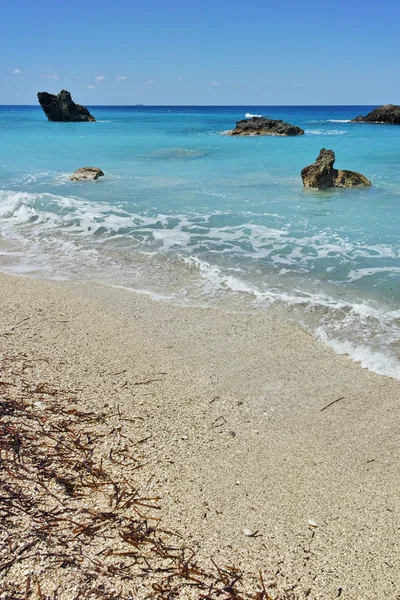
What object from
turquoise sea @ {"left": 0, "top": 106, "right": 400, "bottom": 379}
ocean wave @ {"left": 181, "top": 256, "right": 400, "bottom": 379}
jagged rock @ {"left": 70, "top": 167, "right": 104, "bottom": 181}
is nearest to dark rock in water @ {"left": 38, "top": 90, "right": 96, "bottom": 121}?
turquoise sea @ {"left": 0, "top": 106, "right": 400, "bottom": 379}

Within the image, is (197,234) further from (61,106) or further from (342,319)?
(61,106)

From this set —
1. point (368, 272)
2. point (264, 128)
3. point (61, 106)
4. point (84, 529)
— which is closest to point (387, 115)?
point (264, 128)

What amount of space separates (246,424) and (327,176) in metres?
13.2

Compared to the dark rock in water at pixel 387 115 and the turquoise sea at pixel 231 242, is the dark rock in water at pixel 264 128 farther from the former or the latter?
the dark rock in water at pixel 387 115

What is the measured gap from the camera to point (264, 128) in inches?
1770

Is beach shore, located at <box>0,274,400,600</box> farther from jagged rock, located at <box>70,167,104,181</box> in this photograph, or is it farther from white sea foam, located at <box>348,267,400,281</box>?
jagged rock, located at <box>70,167,104,181</box>

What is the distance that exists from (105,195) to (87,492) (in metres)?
12.4

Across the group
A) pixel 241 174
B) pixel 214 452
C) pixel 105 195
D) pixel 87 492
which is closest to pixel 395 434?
pixel 214 452

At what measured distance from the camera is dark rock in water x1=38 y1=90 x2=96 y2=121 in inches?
2662

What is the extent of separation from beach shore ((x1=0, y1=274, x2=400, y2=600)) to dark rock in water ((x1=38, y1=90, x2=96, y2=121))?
69700 millimetres

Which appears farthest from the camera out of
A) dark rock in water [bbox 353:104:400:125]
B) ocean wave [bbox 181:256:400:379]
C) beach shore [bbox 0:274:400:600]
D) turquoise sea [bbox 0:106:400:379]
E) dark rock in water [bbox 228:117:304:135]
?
dark rock in water [bbox 353:104:400:125]

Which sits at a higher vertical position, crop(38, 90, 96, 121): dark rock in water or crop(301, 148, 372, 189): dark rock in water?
crop(38, 90, 96, 121): dark rock in water

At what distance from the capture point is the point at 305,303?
248 inches

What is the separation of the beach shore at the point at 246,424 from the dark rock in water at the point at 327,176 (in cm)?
1059
